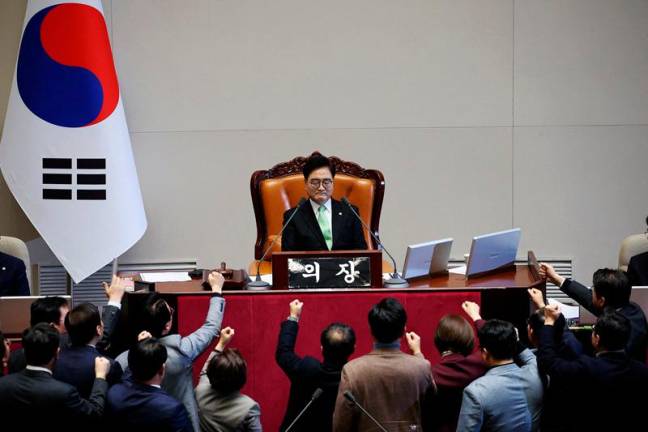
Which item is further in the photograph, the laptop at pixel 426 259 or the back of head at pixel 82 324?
the laptop at pixel 426 259

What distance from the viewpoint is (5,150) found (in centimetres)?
623

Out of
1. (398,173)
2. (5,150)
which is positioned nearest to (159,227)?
(5,150)

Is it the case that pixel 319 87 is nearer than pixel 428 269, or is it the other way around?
pixel 428 269

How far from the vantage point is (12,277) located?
17.3 ft

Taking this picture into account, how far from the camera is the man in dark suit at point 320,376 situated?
11.6 feet

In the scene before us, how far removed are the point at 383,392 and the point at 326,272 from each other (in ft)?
3.13

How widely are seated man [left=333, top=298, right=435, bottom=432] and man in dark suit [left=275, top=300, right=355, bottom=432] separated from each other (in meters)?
0.12

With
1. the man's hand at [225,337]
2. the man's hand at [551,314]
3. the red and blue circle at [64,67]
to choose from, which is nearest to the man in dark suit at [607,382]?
the man's hand at [551,314]

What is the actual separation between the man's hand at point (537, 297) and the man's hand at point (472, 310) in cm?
24

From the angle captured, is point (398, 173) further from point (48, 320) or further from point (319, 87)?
point (48, 320)

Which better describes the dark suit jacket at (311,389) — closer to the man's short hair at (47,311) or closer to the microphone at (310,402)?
the microphone at (310,402)

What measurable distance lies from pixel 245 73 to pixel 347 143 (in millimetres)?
867

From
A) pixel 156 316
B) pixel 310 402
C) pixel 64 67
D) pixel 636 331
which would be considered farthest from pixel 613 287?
pixel 64 67

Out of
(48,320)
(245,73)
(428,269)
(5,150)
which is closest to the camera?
(48,320)
